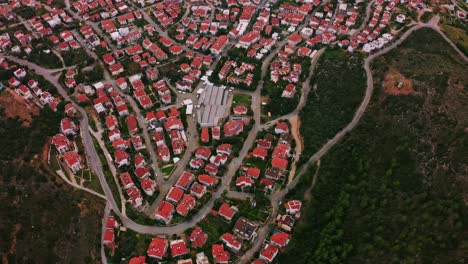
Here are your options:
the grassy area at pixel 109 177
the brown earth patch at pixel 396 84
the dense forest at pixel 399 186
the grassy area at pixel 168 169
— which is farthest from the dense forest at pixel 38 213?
the brown earth patch at pixel 396 84

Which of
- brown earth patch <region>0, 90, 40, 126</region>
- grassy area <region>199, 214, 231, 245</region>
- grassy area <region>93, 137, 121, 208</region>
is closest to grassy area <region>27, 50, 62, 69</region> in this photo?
brown earth patch <region>0, 90, 40, 126</region>

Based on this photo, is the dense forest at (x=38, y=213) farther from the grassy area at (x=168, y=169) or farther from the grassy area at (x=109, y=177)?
the grassy area at (x=168, y=169)

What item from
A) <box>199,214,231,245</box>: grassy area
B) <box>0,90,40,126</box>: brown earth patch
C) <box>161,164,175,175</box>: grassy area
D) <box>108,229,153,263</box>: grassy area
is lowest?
<box>108,229,153,263</box>: grassy area

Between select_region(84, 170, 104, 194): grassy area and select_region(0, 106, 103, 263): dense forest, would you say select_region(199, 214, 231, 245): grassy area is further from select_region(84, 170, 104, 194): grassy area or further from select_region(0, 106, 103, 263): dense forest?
select_region(84, 170, 104, 194): grassy area

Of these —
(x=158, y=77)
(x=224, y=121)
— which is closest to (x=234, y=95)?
(x=224, y=121)

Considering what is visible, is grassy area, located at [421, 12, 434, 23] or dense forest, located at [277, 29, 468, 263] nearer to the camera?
dense forest, located at [277, 29, 468, 263]
